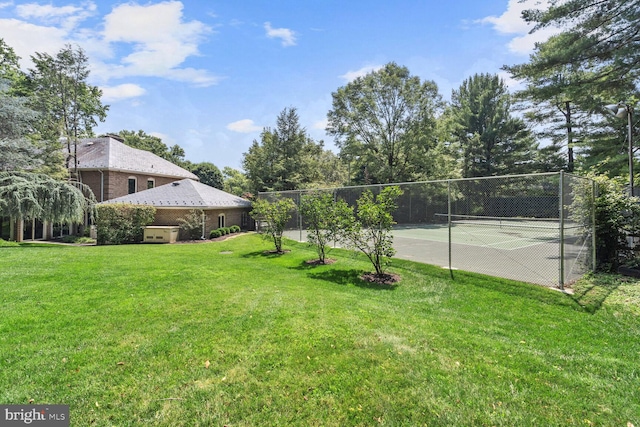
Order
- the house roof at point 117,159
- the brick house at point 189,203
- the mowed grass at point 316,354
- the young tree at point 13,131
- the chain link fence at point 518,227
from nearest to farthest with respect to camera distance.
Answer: the mowed grass at point 316,354 → the chain link fence at point 518,227 → the young tree at point 13,131 → the brick house at point 189,203 → the house roof at point 117,159

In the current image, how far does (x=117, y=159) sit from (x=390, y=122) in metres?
22.9

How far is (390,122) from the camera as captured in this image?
2678cm

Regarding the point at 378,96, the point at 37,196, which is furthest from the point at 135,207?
the point at 378,96

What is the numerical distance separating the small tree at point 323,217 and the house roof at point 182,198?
383 inches

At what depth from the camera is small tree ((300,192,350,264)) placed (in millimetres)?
7969

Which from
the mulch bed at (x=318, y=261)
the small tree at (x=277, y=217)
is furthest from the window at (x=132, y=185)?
Result: the mulch bed at (x=318, y=261)

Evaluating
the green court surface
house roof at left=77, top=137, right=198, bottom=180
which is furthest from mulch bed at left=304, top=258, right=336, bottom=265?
house roof at left=77, top=137, right=198, bottom=180

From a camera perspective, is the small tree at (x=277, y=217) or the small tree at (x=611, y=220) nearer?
the small tree at (x=611, y=220)

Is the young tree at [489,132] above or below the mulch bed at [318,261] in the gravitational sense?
above

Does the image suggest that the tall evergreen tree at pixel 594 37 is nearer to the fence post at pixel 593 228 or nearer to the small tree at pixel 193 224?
the fence post at pixel 593 228

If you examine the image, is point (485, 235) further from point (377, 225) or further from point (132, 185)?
point (132, 185)

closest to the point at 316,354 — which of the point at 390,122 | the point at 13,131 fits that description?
the point at 13,131
